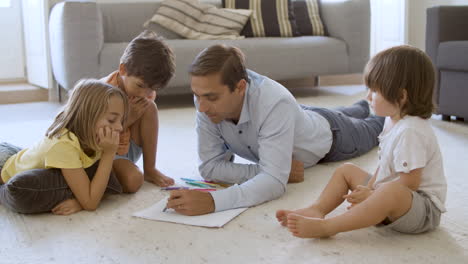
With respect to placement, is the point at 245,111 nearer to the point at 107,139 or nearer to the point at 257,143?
the point at 257,143

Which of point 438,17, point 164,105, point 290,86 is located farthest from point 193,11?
point 438,17

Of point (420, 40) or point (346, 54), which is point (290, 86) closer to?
point (346, 54)

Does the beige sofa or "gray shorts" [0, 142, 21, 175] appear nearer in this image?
"gray shorts" [0, 142, 21, 175]

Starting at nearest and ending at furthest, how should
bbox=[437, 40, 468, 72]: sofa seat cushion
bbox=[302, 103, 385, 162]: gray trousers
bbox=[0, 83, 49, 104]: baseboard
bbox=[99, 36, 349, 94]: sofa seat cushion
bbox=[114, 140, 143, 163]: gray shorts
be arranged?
bbox=[114, 140, 143, 163]: gray shorts
bbox=[302, 103, 385, 162]: gray trousers
bbox=[437, 40, 468, 72]: sofa seat cushion
bbox=[99, 36, 349, 94]: sofa seat cushion
bbox=[0, 83, 49, 104]: baseboard

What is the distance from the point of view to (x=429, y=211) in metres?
1.35

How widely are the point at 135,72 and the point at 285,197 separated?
56 centimetres

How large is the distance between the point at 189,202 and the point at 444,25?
1.95 metres

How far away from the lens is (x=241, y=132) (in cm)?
175

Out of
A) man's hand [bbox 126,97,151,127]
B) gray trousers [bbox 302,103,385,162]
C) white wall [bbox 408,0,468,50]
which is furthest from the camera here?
white wall [bbox 408,0,468,50]

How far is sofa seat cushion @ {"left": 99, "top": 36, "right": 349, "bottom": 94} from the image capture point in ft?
11.7

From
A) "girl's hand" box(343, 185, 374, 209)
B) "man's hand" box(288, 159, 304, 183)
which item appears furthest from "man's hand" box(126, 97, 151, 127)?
"girl's hand" box(343, 185, 374, 209)

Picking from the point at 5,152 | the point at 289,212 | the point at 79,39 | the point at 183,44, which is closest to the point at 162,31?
the point at 183,44

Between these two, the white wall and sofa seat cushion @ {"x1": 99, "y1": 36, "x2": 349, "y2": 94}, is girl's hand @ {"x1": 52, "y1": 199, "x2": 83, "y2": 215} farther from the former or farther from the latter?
the white wall

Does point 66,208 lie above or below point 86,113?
below
